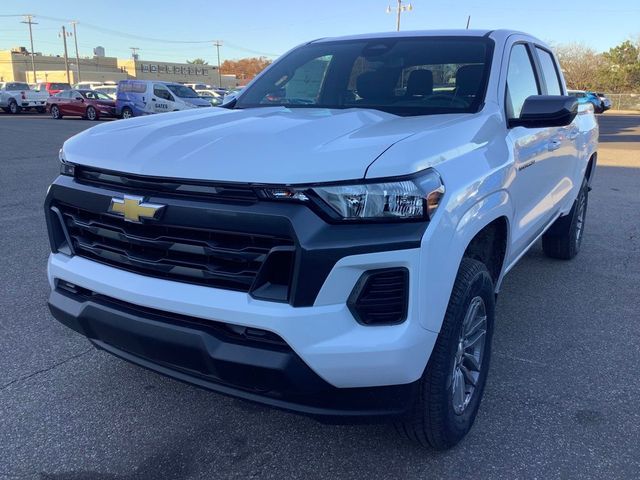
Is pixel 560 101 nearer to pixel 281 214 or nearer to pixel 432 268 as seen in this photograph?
pixel 432 268

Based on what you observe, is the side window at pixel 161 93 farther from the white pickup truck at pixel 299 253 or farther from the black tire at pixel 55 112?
the white pickup truck at pixel 299 253

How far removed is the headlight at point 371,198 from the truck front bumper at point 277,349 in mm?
343

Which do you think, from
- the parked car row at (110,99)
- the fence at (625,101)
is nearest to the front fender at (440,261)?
the parked car row at (110,99)

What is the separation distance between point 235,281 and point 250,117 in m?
1.07

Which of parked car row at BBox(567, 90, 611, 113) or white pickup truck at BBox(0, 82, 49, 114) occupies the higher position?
parked car row at BBox(567, 90, 611, 113)

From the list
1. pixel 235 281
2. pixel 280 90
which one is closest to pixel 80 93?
pixel 280 90

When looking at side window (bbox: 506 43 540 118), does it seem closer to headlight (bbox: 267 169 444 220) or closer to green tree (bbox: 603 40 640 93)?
headlight (bbox: 267 169 444 220)

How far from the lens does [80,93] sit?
26828 mm

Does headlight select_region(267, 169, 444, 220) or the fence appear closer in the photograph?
headlight select_region(267, 169, 444, 220)

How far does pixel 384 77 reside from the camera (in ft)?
11.6

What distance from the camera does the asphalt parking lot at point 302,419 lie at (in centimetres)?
245

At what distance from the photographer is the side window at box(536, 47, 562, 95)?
433 cm

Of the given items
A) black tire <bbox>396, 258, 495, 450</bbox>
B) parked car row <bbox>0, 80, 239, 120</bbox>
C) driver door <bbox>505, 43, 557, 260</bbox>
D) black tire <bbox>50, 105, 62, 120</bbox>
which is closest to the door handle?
driver door <bbox>505, 43, 557, 260</bbox>

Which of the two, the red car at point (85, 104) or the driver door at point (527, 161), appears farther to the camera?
the red car at point (85, 104)
